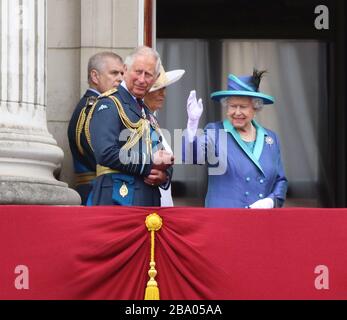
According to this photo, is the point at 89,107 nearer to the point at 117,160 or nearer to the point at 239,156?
the point at 117,160

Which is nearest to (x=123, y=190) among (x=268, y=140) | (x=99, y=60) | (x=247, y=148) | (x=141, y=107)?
(x=141, y=107)

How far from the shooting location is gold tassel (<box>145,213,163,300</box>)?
11789mm

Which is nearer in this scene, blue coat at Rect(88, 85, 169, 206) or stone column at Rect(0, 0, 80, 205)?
stone column at Rect(0, 0, 80, 205)

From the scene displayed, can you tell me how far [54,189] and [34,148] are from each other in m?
0.36

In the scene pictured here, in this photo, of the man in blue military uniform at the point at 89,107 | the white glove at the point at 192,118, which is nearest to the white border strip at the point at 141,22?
the man in blue military uniform at the point at 89,107

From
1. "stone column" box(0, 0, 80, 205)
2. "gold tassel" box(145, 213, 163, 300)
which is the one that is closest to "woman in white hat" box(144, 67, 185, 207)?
"stone column" box(0, 0, 80, 205)

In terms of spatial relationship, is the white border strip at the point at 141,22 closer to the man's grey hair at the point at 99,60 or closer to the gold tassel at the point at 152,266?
the man's grey hair at the point at 99,60

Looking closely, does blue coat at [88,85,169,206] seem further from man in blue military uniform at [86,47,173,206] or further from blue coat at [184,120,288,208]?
blue coat at [184,120,288,208]

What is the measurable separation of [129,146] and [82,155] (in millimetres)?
1198

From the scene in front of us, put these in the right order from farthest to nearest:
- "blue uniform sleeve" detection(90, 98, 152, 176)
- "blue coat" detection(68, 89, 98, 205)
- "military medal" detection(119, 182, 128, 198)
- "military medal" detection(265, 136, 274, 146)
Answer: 1. "blue coat" detection(68, 89, 98, 205)
2. "military medal" detection(265, 136, 274, 146)
3. "military medal" detection(119, 182, 128, 198)
4. "blue uniform sleeve" detection(90, 98, 152, 176)

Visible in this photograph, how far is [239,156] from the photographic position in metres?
13.5

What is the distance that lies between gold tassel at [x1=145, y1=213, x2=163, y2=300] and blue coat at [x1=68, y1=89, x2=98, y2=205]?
2009 mm
